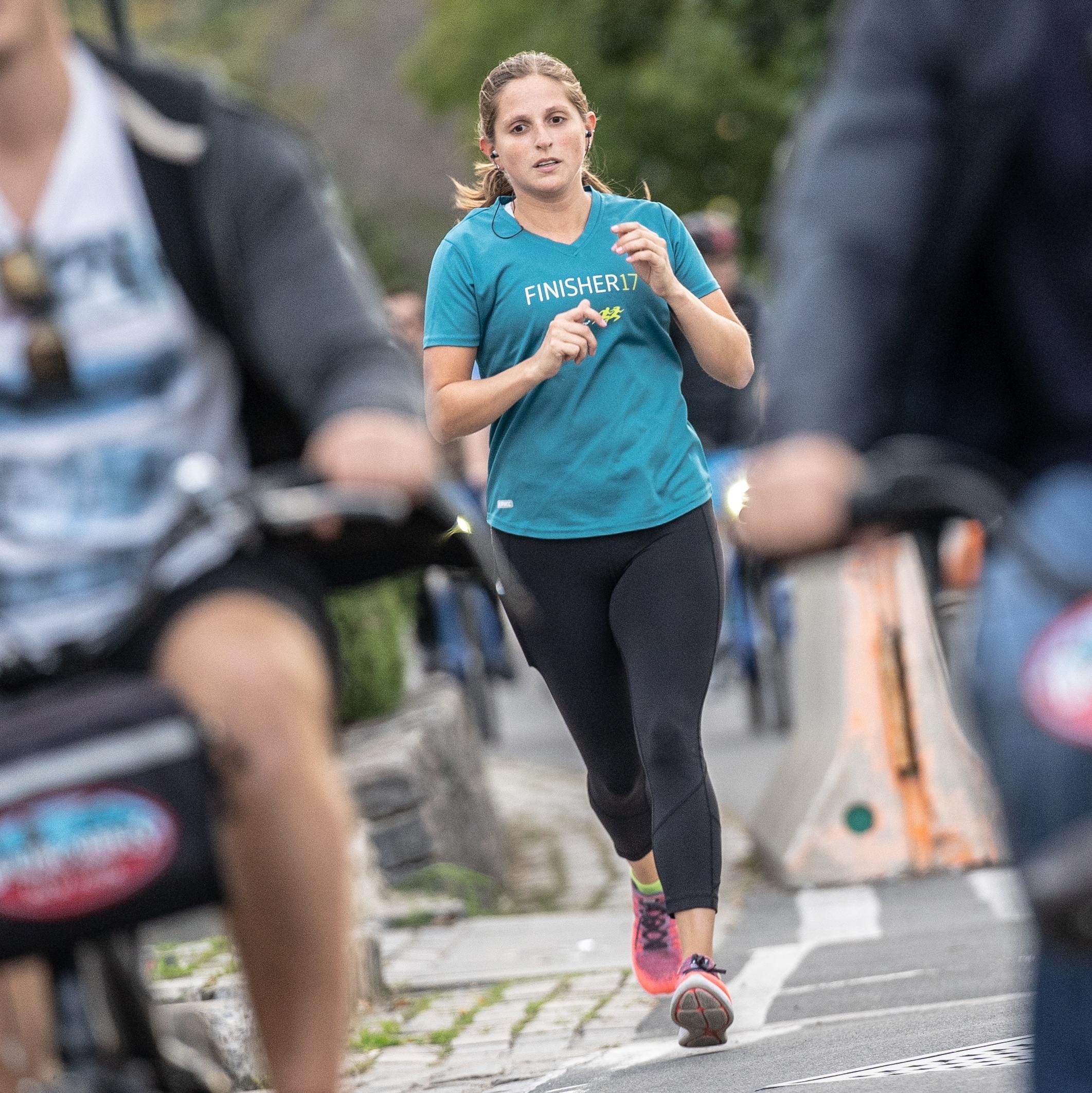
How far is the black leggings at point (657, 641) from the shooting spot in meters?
4.89

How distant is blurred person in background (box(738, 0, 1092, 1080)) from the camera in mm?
1922

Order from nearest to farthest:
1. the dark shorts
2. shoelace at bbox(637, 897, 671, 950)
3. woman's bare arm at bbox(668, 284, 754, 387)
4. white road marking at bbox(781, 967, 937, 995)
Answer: the dark shorts
woman's bare arm at bbox(668, 284, 754, 387)
shoelace at bbox(637, 897, 671, 950)
white road marking at bbox(781, 967, 937, 995)

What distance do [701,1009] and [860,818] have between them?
305cm

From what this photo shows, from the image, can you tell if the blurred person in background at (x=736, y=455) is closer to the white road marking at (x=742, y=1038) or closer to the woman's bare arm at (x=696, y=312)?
the woman's bare arm at (x=696, y=312)

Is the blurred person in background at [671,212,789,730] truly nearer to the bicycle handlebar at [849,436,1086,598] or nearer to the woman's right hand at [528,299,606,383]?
the woman's right hand at [528,299,606,383]

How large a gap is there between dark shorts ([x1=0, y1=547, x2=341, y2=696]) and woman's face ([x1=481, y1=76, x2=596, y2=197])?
2.58m

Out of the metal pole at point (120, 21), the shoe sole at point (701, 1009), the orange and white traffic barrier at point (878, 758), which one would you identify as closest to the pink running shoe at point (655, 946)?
the shoe sole at point (701, 1009)

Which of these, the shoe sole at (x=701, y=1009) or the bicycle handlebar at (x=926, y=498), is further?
the shoe sole at (x=701, y=1009)

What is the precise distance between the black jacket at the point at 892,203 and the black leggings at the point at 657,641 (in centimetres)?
275

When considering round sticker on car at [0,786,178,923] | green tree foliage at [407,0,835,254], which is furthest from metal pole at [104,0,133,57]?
green tree foliage at [407,0,835,254]

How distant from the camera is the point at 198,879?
2.16 m

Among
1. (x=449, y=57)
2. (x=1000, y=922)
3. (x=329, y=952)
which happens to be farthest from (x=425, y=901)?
(x=449, y=57)

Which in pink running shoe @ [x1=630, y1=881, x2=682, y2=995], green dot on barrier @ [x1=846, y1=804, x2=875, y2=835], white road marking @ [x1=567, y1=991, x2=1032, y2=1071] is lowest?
white road marking @ [x1=567, y1=991, x2=1032, y2=1071]

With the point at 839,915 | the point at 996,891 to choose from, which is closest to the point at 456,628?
the point at 839,915
